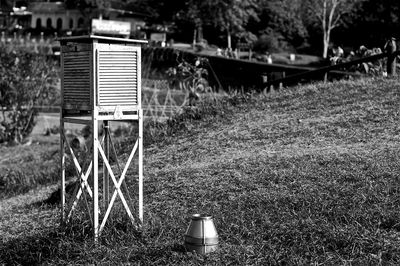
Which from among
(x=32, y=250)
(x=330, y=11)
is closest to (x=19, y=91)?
(x=32, y=250)

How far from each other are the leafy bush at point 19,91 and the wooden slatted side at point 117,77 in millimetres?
12090

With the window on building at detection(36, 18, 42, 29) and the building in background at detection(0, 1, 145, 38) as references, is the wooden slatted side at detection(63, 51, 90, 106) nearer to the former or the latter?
the building in background at detection(0, 1, 145, 38)

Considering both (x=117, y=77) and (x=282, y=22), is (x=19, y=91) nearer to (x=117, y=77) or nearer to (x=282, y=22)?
(x=117, y=77)

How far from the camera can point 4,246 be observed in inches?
261

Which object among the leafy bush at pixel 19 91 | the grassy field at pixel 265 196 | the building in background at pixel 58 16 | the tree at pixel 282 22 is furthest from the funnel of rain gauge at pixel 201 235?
the building in background at pixel 58 16

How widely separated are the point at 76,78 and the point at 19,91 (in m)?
12.1

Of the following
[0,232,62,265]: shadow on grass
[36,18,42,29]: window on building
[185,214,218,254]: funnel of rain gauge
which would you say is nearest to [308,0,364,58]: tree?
[0,232,62,265]: shadow on grass

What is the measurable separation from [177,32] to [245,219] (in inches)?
2181

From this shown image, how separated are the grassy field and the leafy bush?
753 cm

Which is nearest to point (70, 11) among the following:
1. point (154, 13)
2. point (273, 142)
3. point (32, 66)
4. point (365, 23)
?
point (154, 13)

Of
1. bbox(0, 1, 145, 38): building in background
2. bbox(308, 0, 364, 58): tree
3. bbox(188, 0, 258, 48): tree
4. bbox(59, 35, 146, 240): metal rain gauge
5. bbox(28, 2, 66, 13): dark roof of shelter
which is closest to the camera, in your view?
bbox(59, 35, 146, 240): metal rain gauge

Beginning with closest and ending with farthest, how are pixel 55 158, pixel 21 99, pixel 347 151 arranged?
pixel 347 151
pixel 55 158
pixel 21 99

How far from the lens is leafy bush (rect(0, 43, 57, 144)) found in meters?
17.8

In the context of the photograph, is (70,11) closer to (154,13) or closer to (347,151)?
(154,13)
